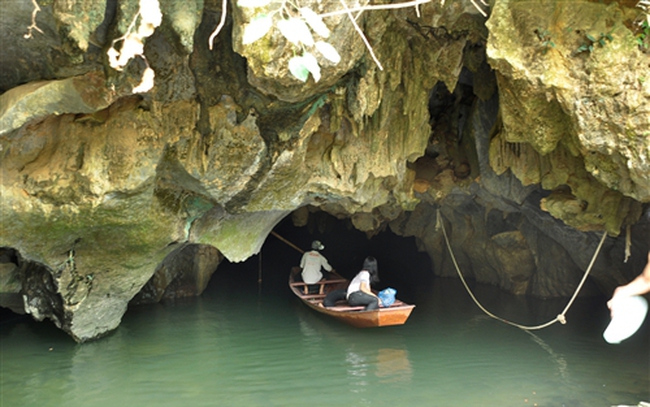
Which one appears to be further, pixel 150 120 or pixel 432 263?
pixel 432 263

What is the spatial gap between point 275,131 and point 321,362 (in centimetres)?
351

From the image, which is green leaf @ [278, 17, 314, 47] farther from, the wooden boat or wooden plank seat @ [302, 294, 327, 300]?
wooden plank seat @ [302, 294, 327, 300]

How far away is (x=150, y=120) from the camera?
6477mm

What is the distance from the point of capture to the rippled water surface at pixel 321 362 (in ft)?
21.8

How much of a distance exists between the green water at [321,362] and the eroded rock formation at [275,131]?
901 millimetres

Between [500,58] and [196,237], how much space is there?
5354 millimetres

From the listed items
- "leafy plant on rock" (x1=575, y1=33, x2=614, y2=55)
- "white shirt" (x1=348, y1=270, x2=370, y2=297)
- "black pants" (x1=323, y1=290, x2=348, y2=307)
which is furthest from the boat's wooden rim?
"leafy plant on rock" (x1=575, y1=33, x2=614, y2=55)

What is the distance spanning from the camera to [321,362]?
26.0ft

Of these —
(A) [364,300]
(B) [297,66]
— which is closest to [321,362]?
(A) [364,300]

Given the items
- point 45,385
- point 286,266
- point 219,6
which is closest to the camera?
point 219,6

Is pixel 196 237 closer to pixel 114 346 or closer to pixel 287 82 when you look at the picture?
pixel 114 346

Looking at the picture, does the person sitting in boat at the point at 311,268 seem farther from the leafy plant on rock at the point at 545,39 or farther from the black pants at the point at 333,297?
the leafy plant on rock at the point at 545,39

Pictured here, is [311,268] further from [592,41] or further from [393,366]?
[592,41]

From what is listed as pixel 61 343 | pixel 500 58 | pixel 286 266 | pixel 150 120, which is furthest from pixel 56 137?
pixel 286 266
